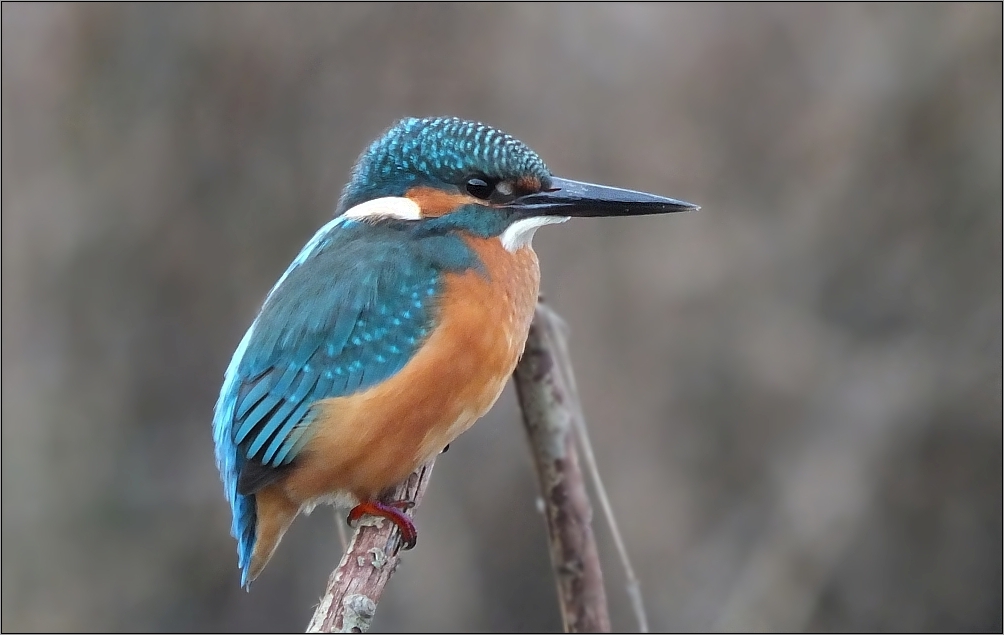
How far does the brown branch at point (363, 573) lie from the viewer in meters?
1.54

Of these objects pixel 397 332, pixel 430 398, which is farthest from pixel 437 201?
pixel 430 398

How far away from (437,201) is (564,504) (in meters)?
0.66

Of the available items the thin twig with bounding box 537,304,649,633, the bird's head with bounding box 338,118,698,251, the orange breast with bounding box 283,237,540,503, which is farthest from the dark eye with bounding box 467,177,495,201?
the thin twig with bounding box 537,304,649,633

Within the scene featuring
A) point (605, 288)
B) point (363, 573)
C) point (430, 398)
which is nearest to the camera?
point (363, 573)

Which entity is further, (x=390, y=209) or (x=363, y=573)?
(x=390, y=209)

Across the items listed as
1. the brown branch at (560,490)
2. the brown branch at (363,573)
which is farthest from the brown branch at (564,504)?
the brown branch at (363,573)

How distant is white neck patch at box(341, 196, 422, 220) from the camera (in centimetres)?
201

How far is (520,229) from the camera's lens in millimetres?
2008

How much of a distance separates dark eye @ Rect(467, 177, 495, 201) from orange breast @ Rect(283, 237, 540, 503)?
0.33 ft

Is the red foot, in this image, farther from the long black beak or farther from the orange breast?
the long black beak

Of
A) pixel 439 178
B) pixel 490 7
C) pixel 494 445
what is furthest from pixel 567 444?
pixel 490 7

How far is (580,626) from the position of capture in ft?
6.77

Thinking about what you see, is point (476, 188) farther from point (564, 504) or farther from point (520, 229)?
point (564, 504)

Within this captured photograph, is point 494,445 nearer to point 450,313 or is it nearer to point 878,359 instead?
point 878,359
